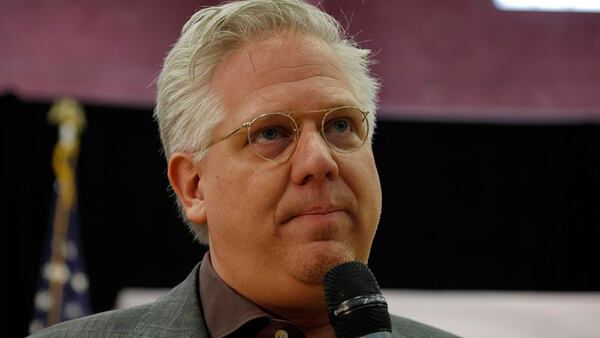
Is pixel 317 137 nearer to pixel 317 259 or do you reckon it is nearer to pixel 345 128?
pixel 345 128

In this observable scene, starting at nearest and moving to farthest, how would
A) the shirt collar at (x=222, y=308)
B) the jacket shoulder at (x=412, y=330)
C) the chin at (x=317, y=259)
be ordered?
the chin at (x=317, y=259), the shirt collar at (x=222, y=308), the jacket shoulder at (x=412, y=330)

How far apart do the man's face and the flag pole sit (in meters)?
2.26

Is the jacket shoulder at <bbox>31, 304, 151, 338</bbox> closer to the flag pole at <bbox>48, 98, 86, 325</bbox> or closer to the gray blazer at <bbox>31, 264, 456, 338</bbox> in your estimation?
the gray blazer at <bbox>31, 264, 456, 338</bbox>

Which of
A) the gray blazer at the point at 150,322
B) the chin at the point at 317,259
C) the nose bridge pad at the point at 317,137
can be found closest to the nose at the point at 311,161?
the nose bridge pad at the point at 317,137

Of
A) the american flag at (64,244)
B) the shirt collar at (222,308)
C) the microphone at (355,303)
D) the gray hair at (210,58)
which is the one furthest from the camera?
the american flag at (64,244)

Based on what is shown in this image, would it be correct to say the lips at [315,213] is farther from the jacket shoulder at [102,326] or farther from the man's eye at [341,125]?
the jacket shoulder at [102,326]

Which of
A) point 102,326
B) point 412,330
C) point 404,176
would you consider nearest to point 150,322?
point 102,326

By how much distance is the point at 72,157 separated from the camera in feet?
12.8

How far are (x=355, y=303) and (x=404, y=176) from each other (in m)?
2.85

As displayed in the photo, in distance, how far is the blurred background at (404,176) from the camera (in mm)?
3783

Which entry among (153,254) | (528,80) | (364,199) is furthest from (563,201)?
(364,199)

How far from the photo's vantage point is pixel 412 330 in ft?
6.14

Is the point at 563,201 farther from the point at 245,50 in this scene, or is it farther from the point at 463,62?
the point at 245,50

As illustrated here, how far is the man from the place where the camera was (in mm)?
1534
